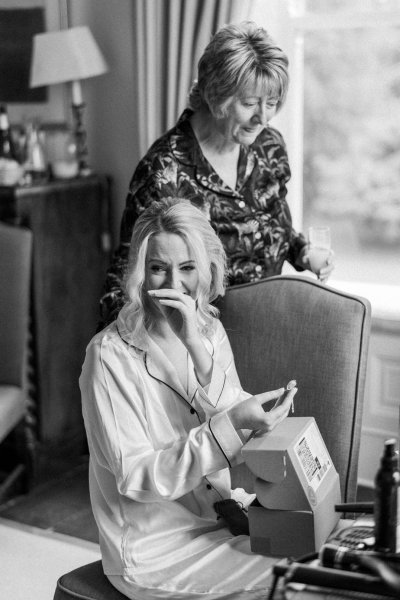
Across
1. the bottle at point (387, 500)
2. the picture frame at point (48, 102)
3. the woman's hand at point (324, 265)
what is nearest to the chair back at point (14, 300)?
the picture frame at point (48, 102)

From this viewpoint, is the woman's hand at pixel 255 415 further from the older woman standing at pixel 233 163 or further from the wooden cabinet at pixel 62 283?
the wooden cabinet at pixel 62 283

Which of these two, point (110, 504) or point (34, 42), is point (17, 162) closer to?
point (34, 42)

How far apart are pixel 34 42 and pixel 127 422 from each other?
2359 mm

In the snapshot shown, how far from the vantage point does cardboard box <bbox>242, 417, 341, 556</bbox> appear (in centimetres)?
156

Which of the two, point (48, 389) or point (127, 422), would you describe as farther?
point (48, 389)

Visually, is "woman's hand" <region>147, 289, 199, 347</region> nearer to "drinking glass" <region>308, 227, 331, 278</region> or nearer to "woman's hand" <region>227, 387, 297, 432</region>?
"woman's hand" <region>227, 387, 297, 432</region>

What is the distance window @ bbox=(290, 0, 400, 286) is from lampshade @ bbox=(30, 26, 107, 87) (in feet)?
2.81

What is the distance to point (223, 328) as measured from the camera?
81.4 inches

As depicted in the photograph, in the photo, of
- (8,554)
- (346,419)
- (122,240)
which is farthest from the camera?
(8,554)

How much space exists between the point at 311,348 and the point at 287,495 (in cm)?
49

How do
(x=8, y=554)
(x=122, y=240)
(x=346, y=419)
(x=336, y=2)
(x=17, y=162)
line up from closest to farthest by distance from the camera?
(x=346, y=419), (x=122, y=240), (x=8, y=554), (x=336, y=2), (x=17, y=162)

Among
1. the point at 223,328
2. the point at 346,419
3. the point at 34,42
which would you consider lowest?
the point at 346,419

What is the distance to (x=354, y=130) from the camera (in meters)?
3.54

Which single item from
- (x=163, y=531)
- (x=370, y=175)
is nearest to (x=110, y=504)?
(x=163, y=531)
